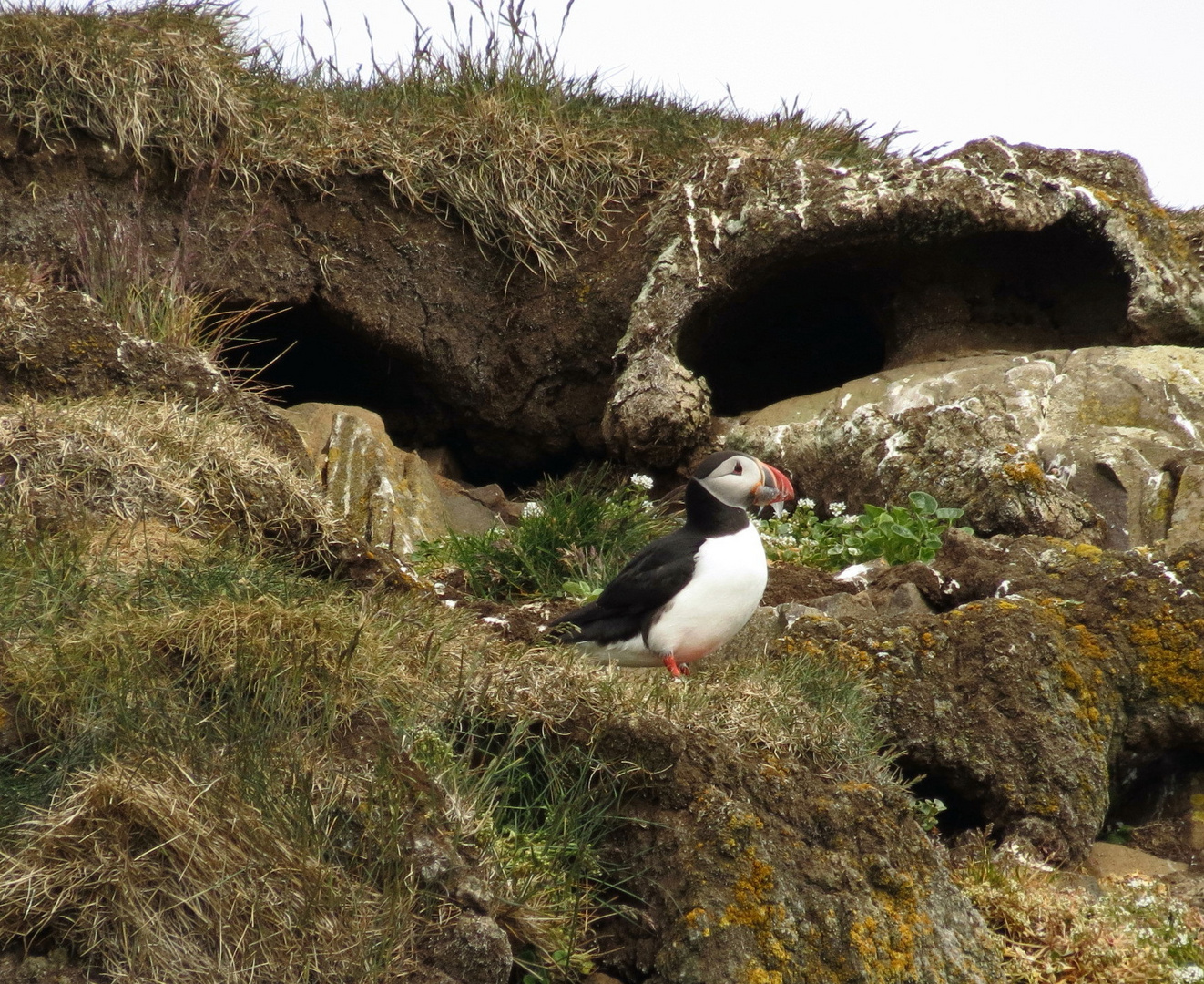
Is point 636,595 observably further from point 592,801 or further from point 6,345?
point 6,345

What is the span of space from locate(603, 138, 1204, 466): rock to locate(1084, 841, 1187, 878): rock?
3.63 m

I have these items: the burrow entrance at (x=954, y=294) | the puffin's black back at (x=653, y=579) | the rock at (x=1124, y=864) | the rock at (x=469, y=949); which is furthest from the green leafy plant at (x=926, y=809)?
the burrow entrance at (x=954, y=294)

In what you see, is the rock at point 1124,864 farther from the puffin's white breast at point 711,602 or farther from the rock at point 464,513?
the rock at point 464,513

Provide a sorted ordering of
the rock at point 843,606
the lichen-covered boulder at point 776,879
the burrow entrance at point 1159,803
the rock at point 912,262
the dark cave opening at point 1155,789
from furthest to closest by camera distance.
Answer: the rock at point 912,262 < the rock at point 843,606 < the dark cave opening at point 1155,789 < the burrow entrance at point 1159,803 < the lichen-covered boulder at point 776,879

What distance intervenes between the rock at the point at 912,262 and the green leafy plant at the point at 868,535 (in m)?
1.17

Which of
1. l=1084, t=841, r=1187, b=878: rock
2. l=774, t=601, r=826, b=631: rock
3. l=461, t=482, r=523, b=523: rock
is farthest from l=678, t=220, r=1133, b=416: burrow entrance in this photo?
l=1084, t=841, r=1187, b=878: rock

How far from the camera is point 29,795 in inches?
126

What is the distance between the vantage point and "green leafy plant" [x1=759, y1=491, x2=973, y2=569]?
616 centimetres

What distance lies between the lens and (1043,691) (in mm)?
4645

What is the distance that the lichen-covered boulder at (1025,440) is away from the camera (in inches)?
251

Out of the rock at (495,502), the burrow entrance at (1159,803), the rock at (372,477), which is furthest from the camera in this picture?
the rock at (495,502)

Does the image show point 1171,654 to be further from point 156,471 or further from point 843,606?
point 156,471

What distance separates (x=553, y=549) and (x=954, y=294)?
3.23m

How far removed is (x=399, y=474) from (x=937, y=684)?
3.69 m
